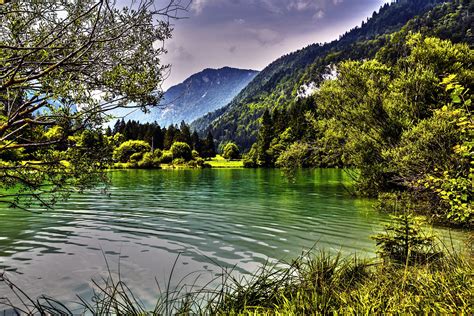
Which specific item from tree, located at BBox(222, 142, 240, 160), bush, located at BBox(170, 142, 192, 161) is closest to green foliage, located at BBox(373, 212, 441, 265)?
bush, located at BBox(170, 142, 192, 161)

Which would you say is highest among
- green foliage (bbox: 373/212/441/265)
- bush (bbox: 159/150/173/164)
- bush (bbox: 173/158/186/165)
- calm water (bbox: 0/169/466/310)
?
bush (bbox: 159/150/173/164)

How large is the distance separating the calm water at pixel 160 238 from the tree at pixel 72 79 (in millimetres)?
2705

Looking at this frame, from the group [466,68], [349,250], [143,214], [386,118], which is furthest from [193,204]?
[466,68]

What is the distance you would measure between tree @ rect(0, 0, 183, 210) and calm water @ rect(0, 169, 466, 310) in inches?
107

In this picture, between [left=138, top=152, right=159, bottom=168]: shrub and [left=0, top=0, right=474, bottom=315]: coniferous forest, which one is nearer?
[left=0, top=0, right=474, bottom=315]: coniferous forest

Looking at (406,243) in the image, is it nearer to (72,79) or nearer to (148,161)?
(72,79)

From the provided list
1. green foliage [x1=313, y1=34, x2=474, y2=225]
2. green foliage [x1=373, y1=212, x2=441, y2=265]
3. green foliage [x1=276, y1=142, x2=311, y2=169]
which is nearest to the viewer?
green foliage [x1=373, y1=212, x2=441, y2=265]

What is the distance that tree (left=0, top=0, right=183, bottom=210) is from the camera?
5.19 meters

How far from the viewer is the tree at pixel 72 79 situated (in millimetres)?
5191

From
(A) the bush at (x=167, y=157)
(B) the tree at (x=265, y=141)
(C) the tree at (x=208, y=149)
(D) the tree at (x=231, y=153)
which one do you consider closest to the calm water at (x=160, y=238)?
(A) the bush at (x=167, y=157)

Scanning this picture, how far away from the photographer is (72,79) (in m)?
5.74

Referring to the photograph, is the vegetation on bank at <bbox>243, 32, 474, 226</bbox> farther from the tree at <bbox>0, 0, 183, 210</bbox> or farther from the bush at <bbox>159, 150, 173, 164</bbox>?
the bush at <bbox>159, 150, 173, 164</bbox>

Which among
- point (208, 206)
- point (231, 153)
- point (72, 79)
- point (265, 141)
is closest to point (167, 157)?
point (265, 141)

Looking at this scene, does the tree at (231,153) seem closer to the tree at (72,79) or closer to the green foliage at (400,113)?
the green foliage at (400,113)
